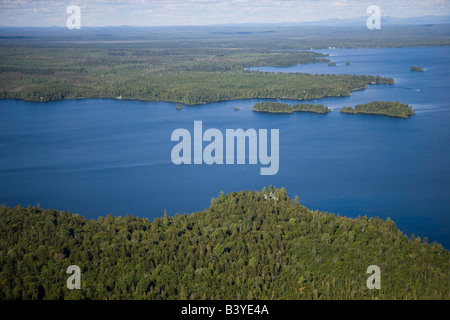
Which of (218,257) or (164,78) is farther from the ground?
(164,78)

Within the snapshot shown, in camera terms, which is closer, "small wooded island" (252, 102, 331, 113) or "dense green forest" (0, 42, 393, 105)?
"small wooded island" (252, 102, 331, 113)

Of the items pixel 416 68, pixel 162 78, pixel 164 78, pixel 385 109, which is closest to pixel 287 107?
pixel 385 109

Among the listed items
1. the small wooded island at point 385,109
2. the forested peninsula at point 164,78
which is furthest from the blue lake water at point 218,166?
the forested peninsula at point 164,78

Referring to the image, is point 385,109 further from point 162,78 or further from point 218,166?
point 162,78

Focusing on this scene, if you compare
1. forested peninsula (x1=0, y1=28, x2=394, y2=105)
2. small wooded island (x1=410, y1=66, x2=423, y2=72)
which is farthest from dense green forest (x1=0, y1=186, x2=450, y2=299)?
small wooded island (x1=410, y1=66, x2=423, y2=72)

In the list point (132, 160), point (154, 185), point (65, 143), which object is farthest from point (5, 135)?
point (154, 185)

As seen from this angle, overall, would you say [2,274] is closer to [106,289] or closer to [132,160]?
[106,289]

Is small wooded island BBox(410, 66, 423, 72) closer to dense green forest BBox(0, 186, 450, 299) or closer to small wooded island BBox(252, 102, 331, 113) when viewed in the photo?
small wooded island BBox(252, 102, 331, 113)
